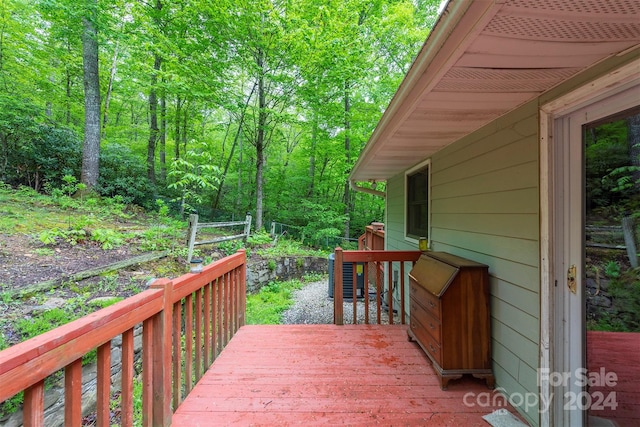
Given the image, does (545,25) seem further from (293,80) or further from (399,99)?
(293,80)

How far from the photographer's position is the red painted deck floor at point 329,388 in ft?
5.65

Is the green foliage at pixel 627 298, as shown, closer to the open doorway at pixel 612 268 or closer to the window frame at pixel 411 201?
the open doorway at pixel 612 268

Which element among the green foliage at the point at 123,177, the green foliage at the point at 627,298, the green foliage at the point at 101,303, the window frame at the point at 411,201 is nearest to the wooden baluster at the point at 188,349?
the green foliage at the point at 101,303

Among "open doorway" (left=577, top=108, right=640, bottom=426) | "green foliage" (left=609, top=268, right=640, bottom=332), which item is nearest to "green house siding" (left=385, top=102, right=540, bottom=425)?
"open doorway" (left=577, top=108, right=640, bottom=426)

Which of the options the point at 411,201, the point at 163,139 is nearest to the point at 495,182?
the point at 411,201

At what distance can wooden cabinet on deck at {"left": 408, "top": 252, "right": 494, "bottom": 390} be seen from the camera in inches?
78.6

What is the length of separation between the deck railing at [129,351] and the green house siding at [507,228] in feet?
7.11

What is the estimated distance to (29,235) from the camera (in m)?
4.36

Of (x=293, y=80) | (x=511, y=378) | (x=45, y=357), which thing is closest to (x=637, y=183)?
(x=511, y=378)

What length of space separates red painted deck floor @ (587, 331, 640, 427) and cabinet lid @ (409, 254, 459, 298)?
0.77 metres

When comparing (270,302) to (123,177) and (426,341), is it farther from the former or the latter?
(123,177)

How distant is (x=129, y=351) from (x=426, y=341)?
6.72 feet

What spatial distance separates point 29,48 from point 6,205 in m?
6.28

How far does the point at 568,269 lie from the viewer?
1502mm
